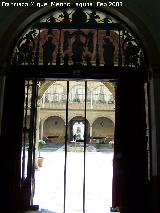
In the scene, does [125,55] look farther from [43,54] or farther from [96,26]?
[43,54]

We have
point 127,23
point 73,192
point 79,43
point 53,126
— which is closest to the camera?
point 127,23

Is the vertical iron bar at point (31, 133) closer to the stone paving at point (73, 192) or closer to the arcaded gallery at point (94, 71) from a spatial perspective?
the arcaded gallery at point (94, 71)

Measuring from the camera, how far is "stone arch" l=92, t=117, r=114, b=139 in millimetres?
26969

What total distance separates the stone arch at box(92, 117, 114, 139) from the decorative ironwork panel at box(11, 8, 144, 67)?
922 inches

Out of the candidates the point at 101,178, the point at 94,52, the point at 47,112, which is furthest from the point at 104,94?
the point at 94,52

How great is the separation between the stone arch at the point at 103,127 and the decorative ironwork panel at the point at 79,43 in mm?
23415

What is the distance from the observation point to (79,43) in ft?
12.0

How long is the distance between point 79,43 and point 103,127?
24.0m

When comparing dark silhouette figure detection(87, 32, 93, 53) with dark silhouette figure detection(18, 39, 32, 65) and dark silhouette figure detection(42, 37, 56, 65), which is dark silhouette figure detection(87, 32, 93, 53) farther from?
dark silhouette figure detection(18, 39, 32, 65)

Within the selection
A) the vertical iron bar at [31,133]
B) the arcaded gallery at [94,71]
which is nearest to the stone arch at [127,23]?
the arcaded gallery at [94,71]

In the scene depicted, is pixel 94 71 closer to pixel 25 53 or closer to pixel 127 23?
pixel 127 23

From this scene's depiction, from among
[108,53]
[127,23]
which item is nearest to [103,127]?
[108,53]

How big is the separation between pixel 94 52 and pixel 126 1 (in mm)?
766

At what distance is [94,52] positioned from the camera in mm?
3760
